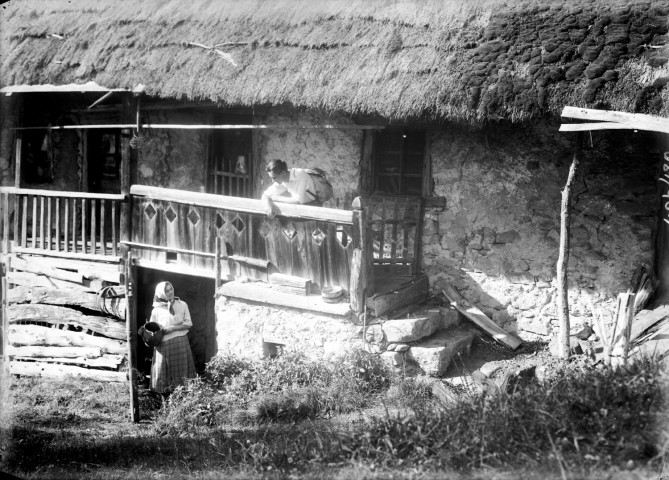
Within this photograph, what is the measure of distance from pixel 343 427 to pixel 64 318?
18.5 feet

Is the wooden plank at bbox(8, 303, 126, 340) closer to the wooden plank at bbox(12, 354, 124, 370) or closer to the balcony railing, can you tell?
the wooden plank at bbox(12, 354, 124, 370)

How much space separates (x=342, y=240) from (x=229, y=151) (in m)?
3.52

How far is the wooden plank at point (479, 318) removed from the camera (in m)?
8.03

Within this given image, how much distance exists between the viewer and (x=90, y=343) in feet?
33.2

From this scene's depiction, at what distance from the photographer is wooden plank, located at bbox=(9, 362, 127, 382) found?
9922mm

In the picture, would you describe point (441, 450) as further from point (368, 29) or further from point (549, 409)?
point (368, 29)

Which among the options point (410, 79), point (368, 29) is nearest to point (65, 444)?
A: point (410, 79)

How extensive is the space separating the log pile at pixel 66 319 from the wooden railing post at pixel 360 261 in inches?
152

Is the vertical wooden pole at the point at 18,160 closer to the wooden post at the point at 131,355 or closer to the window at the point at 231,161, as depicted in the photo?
the wooden post at the point at 131,355

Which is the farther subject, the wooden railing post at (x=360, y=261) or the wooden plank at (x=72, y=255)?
the wooden plank at (x=72, y=255)

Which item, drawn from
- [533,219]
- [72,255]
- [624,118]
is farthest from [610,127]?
[72,255]

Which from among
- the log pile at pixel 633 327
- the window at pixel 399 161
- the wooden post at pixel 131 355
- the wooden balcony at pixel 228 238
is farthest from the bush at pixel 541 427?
the window at pixel 399 161

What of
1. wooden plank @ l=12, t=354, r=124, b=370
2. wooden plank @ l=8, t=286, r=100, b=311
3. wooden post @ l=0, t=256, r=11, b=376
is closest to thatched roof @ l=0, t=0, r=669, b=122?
wooden post @ l=0, t=256, r=11, b=376

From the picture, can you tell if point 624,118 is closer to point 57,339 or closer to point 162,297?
point 162,297
